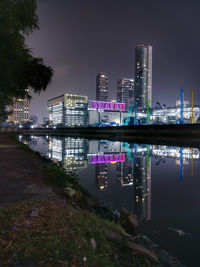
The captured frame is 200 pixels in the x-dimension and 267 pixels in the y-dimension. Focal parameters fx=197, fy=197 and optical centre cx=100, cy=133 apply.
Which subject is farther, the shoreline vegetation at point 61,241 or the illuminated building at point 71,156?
the illuminated building at point 71,156

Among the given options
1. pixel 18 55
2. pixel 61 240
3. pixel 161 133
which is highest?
pixel 18 55

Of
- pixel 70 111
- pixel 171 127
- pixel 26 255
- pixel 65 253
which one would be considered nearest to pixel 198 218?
pixel 65 253

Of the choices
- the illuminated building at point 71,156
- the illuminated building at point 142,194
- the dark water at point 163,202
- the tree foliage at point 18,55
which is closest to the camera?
the dark water at point 163,202

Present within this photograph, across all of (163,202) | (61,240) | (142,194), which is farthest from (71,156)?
(61,240)

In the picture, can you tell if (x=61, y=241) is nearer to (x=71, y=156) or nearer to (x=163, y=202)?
(x=163, y=202)

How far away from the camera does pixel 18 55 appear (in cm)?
1107

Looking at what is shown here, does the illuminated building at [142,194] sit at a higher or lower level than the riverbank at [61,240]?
lower

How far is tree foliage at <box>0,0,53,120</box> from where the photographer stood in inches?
380

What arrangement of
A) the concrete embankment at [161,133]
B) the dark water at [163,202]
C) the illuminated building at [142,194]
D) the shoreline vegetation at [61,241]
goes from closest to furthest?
the shoreline vegetation at [61,241] < the dark water at [163,202] < the illuminated building at [142,194] < the concrete embankment at [161,133]

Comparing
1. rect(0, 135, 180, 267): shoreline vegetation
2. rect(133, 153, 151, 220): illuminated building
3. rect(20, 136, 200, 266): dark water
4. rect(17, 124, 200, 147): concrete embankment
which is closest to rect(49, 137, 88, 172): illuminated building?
rect(20, 136, 200, 266): dark water

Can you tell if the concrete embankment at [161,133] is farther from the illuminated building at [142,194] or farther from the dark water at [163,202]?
the dark water at [163,202]

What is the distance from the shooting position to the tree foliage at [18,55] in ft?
31.7

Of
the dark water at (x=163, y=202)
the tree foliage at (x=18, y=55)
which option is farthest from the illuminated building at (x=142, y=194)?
the tree foliage at (x=18, y=55)

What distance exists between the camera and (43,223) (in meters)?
3.13
